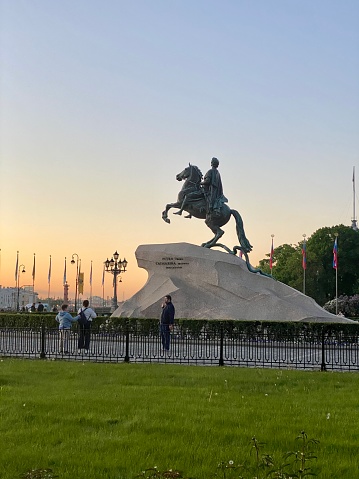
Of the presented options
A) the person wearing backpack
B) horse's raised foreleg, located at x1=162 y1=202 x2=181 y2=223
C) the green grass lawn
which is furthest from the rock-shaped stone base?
the green grass lawn

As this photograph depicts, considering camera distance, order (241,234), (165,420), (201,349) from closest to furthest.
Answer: (165,420), (201,349), (241,234)

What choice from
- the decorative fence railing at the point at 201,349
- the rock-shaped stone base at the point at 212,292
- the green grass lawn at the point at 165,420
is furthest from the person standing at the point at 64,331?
the rock-shaped stone base at the point at 212,292

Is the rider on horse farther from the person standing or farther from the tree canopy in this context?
the tree canopy

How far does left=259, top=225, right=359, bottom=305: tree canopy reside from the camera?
58156 mm

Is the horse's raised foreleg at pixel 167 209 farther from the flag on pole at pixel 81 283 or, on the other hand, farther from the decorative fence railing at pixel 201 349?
the flag on pole at pixel 81 283

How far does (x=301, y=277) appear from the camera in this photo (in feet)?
198

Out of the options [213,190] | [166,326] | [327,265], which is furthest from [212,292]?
[327,265]

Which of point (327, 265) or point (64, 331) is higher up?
point (327, 265)

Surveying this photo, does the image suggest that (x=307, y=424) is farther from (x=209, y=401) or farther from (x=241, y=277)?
(x=241, y=277)

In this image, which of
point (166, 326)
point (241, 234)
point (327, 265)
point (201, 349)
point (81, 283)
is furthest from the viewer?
point (81, 283)

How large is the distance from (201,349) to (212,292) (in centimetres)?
871

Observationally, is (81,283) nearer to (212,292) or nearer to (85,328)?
(212,292)

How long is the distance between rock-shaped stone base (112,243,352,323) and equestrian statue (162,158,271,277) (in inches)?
54.7

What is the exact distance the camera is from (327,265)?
5962 centimetres
